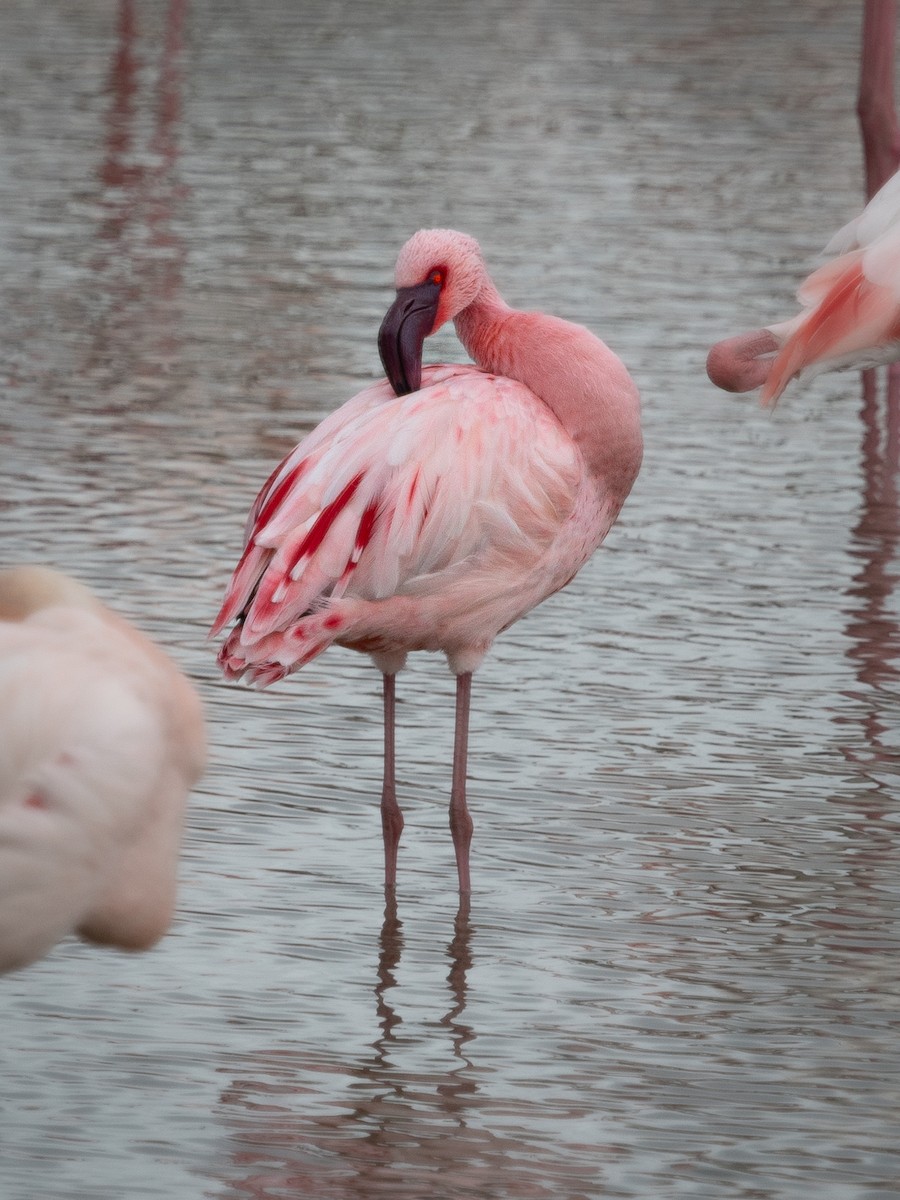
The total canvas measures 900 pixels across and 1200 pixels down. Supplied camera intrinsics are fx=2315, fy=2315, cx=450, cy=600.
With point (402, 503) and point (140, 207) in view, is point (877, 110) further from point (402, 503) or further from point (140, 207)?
point (140, 207)

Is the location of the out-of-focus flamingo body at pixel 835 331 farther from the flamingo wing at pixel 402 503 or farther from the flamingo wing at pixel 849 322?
the flamingo wing at pixel 402 503

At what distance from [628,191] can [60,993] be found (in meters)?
8.05

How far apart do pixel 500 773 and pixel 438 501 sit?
0.88 metres

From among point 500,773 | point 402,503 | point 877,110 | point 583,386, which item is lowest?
point 500,773

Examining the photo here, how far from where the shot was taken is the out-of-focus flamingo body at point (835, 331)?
13.9 feet

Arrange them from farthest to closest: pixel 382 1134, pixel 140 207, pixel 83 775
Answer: pixel 140 207, pixel 382 1134, pixel 83 775

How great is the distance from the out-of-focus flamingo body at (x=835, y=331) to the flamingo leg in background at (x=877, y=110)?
2809mm

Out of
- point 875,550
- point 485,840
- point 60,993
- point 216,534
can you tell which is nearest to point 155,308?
point 216,534

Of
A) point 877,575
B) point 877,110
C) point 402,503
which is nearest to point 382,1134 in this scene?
point 402,503

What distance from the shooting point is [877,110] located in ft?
23.0

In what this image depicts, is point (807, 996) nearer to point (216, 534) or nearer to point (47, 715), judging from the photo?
point (47, 715)

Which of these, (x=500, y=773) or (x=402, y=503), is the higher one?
(x=402, y=503)

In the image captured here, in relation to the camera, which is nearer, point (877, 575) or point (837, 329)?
point (837, 329)

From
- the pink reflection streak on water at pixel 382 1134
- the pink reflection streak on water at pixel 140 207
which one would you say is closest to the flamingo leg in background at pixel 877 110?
the pink reflection streak on water at pixel 140 207
